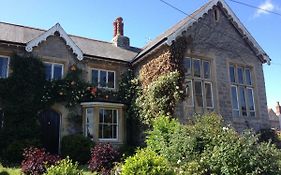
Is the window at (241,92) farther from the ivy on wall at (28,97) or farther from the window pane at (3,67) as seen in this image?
the window pane at (3,67)

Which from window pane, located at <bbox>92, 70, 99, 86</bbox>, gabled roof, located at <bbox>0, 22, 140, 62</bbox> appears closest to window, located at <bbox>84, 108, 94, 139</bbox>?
window pane, located at <bbox>92, 70, 99, 86</bbox>

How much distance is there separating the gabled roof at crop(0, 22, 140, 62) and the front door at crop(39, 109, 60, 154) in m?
4.14

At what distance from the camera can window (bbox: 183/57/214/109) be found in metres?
17.4

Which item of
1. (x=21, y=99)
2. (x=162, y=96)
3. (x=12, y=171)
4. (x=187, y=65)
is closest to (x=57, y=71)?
(x=21, y=99)

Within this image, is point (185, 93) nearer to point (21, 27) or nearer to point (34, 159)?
point (34, 159)

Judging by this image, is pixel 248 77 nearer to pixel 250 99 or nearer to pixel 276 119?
pixel 250 99

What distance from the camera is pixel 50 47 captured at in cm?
1833

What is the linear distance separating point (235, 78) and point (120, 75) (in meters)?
7.30

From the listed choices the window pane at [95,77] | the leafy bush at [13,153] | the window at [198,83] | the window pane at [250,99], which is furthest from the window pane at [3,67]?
the window pane at [250,99]

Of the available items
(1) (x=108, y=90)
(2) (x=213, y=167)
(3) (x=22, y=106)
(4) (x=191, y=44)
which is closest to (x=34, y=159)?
(3) (x=22, y=106)

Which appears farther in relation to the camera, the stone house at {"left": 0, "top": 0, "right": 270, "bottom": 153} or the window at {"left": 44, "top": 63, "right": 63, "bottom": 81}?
the window at {"left": 44, "top": 63, "right": 63, "bottom": 81}

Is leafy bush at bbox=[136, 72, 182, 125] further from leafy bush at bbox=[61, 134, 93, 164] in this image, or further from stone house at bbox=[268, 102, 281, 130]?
stone house at bbox=[268, 102, 281, 130]

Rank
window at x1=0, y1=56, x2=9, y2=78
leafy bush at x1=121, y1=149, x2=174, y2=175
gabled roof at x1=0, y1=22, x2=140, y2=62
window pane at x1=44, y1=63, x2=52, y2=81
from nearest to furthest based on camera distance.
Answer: leafy bush at x1=121, y1=149, x2=174, y2=175
window at x1=0, y1=56, x2=9, y2=78
window pane at x1=44, y1=63, x2=52, y2=81
gabled roof at x1=0, y1=22, x2=140, y2=62

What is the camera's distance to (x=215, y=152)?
10852 mm
